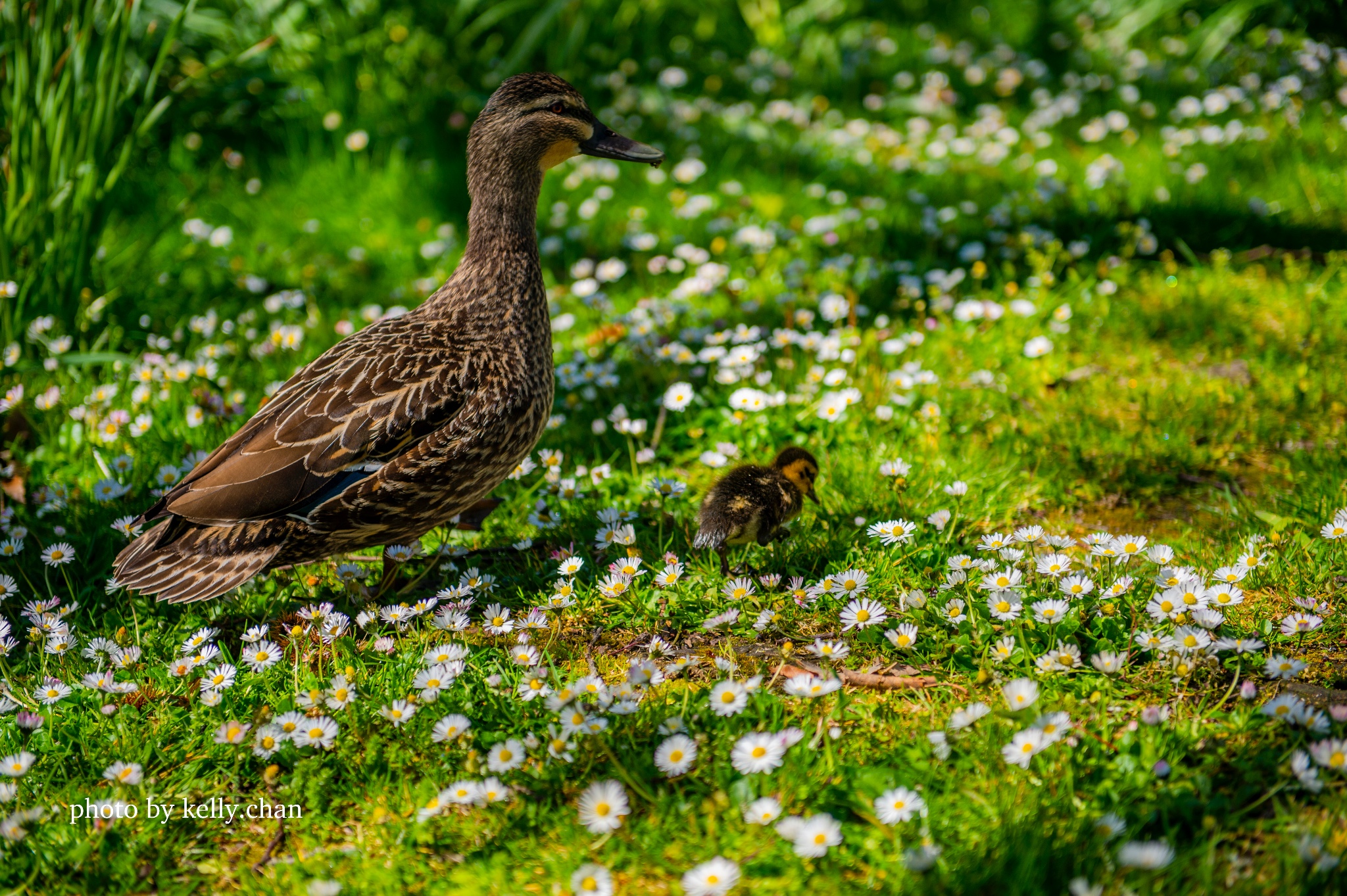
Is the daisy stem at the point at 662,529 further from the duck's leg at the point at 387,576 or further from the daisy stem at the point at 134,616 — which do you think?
the daisy stem at the point at 134,616

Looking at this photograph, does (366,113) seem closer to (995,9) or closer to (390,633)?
(390,633)

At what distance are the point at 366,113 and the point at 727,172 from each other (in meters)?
2.62

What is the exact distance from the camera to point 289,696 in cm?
331

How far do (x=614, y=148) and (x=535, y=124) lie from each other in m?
0.35

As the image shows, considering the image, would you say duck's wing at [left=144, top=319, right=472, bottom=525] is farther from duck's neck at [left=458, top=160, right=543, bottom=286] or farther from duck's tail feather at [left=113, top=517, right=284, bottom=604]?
duck's neck at [left=458, top=160, right=543, bottom=286]

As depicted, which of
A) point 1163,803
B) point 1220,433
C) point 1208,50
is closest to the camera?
point 1163,803

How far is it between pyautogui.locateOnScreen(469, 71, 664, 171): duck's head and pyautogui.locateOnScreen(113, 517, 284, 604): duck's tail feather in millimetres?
1753

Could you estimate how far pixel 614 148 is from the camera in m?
4.53

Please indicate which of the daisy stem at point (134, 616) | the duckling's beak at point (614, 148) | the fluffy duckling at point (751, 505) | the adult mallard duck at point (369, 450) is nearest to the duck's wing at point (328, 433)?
the adult mallard duck at point (369, 450)

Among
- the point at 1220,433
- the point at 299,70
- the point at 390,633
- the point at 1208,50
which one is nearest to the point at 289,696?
the point at 390,633

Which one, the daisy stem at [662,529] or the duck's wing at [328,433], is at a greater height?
the duck's wing at [328,433]

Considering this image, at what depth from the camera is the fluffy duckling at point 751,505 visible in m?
3.71

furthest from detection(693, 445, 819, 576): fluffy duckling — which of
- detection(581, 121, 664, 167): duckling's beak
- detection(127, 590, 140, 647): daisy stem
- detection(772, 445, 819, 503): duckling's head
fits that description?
detection(127, 590, 140, 647): daisy stem

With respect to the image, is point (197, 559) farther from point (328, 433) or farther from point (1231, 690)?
point (1231, 690)
